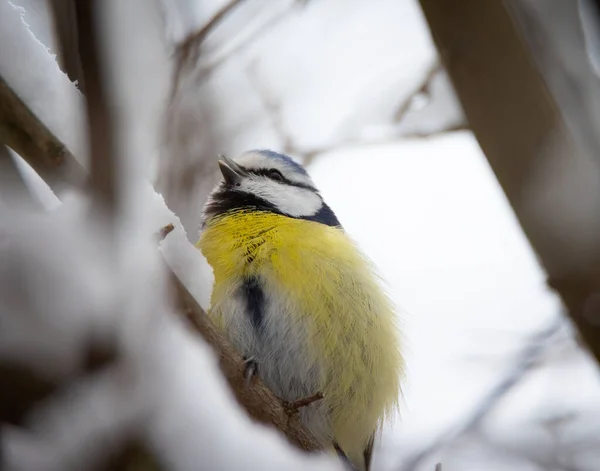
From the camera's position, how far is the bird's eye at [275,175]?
7.54ft

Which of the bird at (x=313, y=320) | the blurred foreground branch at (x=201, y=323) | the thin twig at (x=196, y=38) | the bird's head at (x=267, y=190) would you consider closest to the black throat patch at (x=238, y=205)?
the bird's head at (x=267, y=190)

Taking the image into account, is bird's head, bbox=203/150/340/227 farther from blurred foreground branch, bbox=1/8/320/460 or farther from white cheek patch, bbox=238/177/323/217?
blurred foreground branch, bbox=1/8/320/460

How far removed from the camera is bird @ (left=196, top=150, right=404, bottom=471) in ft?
5.37

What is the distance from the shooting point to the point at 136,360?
2.23 feet

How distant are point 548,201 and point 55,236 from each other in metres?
0.50

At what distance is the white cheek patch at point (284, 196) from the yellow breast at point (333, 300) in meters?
0.25

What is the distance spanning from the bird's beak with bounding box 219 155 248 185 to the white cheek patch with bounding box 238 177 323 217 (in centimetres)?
2

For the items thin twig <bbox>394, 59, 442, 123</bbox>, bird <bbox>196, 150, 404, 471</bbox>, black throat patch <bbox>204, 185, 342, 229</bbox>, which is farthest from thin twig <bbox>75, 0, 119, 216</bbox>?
thin twig <bbox>394, 59, 442, 123</bbox>

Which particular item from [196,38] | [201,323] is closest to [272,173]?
[196,38]

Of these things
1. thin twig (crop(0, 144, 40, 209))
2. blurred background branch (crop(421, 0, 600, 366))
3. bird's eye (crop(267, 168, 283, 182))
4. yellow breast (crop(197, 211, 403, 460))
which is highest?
thin twig (crop(0, 144, 40, 209))

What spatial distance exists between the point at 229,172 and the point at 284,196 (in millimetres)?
192

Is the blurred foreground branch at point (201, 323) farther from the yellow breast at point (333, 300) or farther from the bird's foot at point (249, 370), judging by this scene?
the yellow breast at point (333, 300)

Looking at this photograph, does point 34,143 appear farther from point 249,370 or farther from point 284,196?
point 284,196

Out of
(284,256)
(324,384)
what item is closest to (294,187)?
(284,256)
